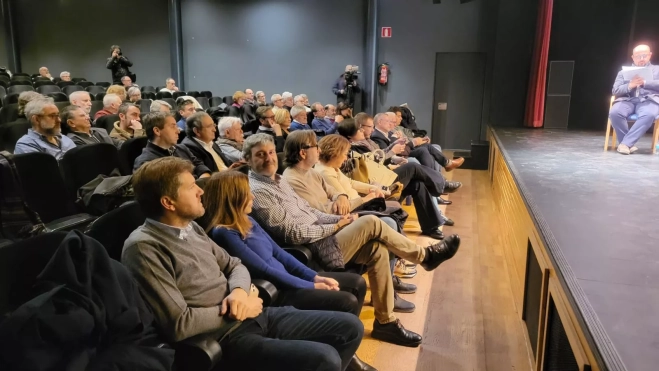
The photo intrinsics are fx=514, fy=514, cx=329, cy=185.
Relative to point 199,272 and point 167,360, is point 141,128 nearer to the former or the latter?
point 199,272

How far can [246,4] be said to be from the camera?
10.1 meters

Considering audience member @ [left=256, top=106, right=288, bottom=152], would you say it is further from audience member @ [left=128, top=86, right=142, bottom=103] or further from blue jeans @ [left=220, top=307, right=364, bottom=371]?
blue jeans @ [left=220, top=307, right=364, bottom=371]

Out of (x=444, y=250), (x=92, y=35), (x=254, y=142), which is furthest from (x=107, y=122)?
(x=92, y=35)

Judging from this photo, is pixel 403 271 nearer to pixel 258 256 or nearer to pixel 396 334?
pixel 396 334

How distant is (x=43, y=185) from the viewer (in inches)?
97.7

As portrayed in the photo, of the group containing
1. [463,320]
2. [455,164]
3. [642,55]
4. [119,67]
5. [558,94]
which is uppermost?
[642,55]

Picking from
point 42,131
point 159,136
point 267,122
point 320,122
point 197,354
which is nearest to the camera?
point 197,354

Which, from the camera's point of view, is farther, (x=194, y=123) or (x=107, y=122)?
(x=107, y=122)

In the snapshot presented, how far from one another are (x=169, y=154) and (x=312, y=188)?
2.85 ft

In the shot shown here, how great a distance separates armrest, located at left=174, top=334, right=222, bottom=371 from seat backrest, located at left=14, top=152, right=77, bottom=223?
145 centimetres

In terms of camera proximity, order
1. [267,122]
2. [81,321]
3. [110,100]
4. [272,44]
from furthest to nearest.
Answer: [272,44] → [110,100] → [267,122] → [81,321]

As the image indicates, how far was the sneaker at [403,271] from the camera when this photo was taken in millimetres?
3135

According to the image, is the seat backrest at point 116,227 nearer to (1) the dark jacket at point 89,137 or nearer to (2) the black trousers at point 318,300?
(2) the black trousers at point 318,300

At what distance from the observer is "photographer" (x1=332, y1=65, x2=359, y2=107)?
9.23 meters
